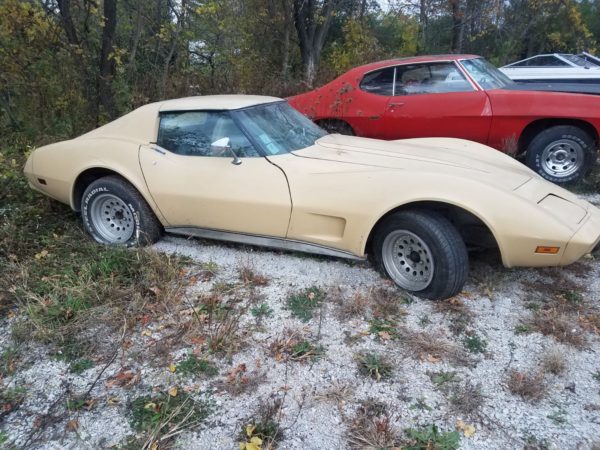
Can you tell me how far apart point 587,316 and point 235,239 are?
2.59 metres

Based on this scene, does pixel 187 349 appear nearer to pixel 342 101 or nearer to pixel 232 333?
pixel 232 333

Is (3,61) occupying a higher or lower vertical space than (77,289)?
higher

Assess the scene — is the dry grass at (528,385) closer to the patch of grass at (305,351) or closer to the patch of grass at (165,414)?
the patch of grass at (305,351)

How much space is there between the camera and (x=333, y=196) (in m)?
3.23

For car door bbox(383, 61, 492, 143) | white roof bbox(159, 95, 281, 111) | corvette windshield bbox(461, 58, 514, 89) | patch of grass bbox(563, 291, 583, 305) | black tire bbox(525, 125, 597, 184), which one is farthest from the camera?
corvette windshield bbox(461, 58, 514, 89)

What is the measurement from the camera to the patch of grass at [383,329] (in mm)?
2842

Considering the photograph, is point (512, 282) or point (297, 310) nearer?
point (297, 310)

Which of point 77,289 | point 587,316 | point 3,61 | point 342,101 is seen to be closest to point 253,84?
point 342,101

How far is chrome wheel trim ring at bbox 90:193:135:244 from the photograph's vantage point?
3.99m

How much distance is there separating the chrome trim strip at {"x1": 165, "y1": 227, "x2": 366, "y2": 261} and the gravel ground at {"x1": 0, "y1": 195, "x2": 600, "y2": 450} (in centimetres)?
25

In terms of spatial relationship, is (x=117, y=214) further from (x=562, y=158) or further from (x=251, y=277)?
(x=562, y=158)

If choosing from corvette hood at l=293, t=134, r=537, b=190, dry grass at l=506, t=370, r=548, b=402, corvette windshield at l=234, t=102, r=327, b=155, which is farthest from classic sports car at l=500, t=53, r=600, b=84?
dry grass at l=506, t=370, r=548, b=402

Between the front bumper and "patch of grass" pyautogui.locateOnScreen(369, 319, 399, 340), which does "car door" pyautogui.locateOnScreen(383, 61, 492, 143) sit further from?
"patch of grass" pyautogui.locateOnScreen(369, 319, 399, 340)

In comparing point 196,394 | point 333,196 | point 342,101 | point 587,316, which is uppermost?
point 342,101
